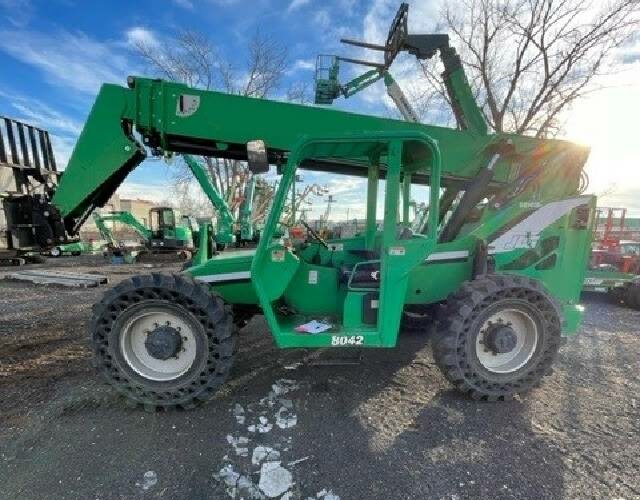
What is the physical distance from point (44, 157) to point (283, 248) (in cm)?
404

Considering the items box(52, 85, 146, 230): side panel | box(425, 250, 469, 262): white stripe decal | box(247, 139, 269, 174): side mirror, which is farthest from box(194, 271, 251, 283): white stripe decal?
box(425, 250, 469, 262): white stripe decal

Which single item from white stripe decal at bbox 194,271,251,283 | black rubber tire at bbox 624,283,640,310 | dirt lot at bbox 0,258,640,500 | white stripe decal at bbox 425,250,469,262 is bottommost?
dirt lot at bbox 0,258,640,500

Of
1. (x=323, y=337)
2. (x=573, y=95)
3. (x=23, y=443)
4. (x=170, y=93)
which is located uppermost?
(x=573, y=95)

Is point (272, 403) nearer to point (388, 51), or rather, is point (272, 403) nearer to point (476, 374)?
point (476, 374)

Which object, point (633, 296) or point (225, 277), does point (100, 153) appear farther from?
point (633, 296)

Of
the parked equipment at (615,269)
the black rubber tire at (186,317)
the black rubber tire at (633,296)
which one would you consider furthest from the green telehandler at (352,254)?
the black rubber tire at (633,296)

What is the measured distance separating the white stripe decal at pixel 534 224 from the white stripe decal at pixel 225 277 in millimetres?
2648

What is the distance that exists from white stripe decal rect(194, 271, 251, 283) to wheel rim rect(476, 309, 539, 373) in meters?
2.42

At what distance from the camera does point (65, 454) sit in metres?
2.75

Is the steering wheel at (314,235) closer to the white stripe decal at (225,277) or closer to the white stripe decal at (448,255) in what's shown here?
the white stripe decal at (225,277)

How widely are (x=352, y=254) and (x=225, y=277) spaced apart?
5.38 feet

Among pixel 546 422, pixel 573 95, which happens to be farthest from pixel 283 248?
pixel 573 95

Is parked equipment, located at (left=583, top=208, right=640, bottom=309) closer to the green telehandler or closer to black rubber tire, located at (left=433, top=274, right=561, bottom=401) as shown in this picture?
the green telehandler

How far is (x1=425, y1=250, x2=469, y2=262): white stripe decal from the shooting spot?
3.88 meters
